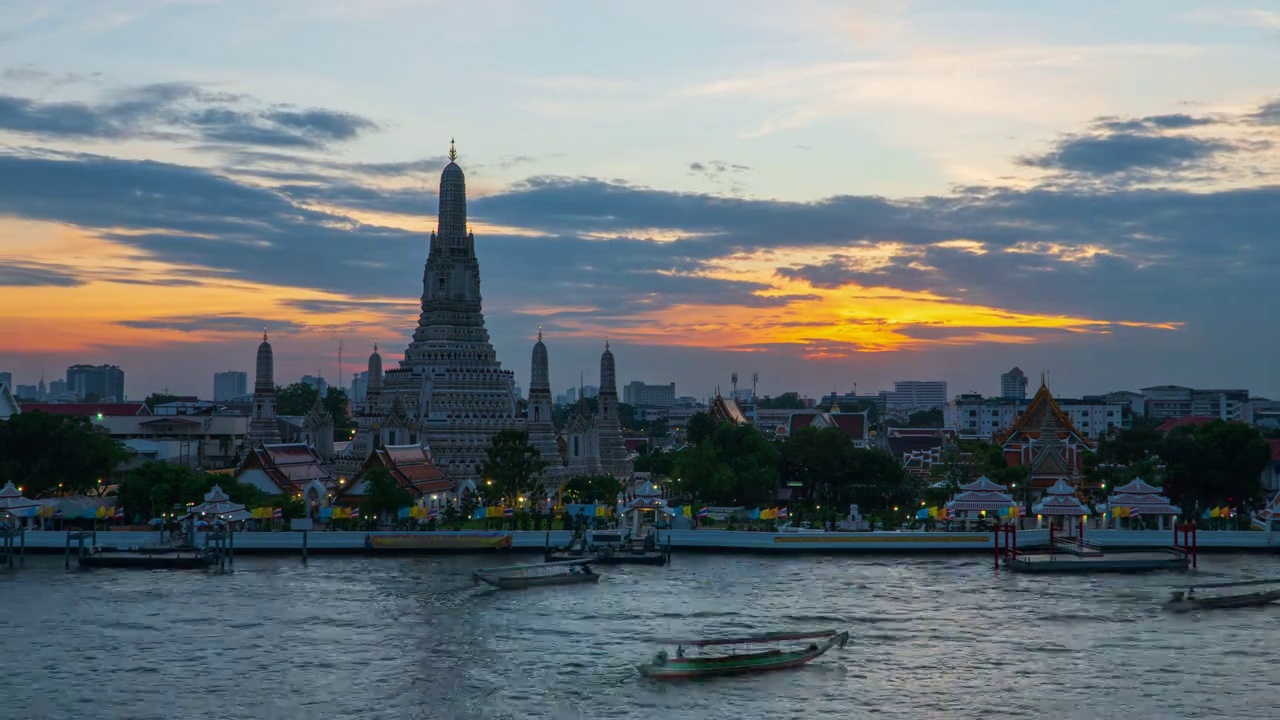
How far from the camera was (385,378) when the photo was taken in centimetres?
10706

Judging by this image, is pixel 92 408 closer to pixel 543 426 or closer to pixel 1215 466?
pixel 543 426

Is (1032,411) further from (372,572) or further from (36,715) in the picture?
(36,715)

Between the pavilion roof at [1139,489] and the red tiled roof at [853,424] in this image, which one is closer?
the pavilion roof at [1139,489]

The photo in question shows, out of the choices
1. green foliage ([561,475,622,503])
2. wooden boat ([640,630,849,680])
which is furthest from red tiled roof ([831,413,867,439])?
wooden boat ([640,630,849,680])

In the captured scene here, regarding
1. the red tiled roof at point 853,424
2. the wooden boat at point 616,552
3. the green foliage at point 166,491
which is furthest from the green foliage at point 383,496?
the red tiled roof at point 853,424

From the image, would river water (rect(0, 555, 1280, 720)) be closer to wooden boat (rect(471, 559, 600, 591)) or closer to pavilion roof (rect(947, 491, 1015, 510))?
wooden boat (rect(471, 559, 600, 591))

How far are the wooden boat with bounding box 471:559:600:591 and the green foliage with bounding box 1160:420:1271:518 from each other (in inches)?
1510

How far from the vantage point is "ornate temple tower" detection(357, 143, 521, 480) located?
100938mm

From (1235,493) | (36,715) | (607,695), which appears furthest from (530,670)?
(1235,493)

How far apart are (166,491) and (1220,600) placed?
5497 centimetres

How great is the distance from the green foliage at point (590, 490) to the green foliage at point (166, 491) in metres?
19.3

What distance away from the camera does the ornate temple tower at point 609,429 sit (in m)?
107

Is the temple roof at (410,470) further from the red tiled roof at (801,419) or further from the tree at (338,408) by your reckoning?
the tree at (338,408)

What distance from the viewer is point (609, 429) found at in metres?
108
